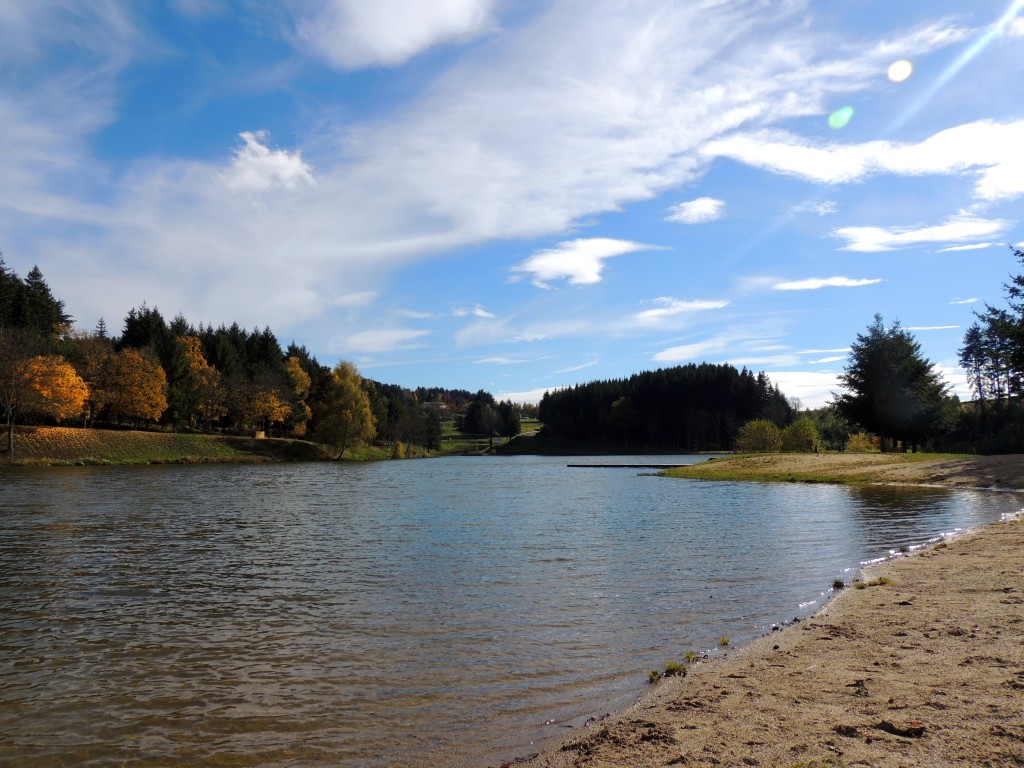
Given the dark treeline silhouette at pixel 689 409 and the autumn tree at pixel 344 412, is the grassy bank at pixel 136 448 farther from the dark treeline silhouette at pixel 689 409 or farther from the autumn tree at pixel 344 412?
the dark treeline silhouette at pixel 689 409

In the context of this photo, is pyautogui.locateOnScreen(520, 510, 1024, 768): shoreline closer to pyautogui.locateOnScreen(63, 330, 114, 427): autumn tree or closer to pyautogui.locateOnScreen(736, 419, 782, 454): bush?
pyautogui.locateOnScreen(736, 419, 782, 454): bush

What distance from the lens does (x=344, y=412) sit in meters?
105

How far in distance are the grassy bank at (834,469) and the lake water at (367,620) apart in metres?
16.9

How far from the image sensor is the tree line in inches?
2968

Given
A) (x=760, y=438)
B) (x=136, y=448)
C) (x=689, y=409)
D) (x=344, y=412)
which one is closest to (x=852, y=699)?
(x=760, y=438)

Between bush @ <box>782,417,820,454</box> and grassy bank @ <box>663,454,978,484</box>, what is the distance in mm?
15960

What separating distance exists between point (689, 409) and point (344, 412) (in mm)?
107213

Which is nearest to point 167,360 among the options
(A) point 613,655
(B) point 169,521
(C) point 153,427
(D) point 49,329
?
(C) point 153,427

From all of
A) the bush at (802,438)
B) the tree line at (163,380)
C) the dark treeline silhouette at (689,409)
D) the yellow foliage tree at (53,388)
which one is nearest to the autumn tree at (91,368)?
the tree line at (163,380)

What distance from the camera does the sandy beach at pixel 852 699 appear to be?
19.7 ft

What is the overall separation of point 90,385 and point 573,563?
90.4m

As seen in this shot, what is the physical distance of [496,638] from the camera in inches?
436

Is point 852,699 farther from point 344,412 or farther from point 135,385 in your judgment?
point 344,412

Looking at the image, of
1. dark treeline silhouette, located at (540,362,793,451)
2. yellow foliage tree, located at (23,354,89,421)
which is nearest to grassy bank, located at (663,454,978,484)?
yellow foliage tree, located at (23,354,89,421)
